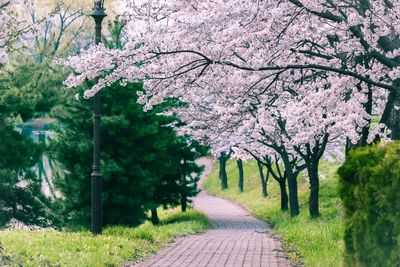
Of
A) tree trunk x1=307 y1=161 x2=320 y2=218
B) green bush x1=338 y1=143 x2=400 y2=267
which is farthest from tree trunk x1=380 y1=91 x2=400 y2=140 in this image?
tree trunk x1=307 y1=161 x2=320 y2=218

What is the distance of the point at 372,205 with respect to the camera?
6.90 meters

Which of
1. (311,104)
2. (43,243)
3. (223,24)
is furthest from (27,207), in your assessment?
(223,24)

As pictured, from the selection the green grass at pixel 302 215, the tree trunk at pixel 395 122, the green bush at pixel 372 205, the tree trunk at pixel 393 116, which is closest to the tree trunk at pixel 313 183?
the green grass at pixel 302 215

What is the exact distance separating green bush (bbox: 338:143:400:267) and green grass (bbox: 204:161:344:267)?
113 inches

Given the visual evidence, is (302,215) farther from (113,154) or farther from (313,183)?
(113,154)

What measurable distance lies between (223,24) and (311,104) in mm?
3467

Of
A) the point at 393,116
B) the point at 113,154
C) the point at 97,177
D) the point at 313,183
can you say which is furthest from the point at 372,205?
the point at 313,183

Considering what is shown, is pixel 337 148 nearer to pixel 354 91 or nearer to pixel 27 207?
pixel 27 207

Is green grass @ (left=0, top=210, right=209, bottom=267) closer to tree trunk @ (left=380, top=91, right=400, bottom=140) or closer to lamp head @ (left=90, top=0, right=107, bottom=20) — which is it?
lamp head @ (left=90, top=0, right=107, bottom=20)

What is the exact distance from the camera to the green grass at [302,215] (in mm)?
12884

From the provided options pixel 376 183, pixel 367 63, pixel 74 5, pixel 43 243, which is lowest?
pixel 43 243

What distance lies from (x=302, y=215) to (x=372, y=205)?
752 inches

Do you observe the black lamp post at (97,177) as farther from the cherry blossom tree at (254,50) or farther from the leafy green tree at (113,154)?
the leafy green tree at (113,154)

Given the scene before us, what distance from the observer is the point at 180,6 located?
12.4 metres
